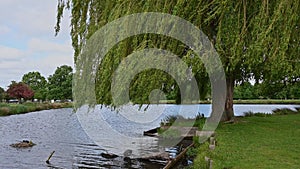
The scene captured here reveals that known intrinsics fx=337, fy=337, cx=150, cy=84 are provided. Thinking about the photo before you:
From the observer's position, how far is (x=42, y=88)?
59719 millimetres

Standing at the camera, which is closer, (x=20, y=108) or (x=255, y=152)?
(x=255, y=152)

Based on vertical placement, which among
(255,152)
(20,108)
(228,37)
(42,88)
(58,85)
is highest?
(58,85)

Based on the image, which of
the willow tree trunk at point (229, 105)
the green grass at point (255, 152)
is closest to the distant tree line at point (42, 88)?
the willow tree trunk at point (229, 105)

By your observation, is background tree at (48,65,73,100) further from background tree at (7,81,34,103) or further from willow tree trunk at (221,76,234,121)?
willow tree trunk at (221,76,234,121)

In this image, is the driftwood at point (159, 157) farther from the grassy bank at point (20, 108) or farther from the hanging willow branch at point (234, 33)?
the grassy bank at point (20, 108)

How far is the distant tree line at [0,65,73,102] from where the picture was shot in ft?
151

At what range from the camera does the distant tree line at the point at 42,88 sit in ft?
151

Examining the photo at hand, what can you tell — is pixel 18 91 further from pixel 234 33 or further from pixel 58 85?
pixel 234 33

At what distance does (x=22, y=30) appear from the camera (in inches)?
677

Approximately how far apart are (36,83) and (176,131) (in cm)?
5324

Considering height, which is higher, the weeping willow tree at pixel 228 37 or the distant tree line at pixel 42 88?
the distant tree line at pixel 42 88

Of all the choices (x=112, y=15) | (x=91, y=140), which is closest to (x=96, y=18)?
(x=112, y=15)

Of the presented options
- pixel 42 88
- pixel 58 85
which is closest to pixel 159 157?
pixel 58 85

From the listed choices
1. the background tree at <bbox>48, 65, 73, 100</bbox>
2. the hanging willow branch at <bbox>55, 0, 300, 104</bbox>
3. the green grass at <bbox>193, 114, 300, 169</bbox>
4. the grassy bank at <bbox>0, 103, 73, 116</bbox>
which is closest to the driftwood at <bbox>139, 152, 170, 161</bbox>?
the green grass at <bbox>193, 114, 300, 169</bbox>
